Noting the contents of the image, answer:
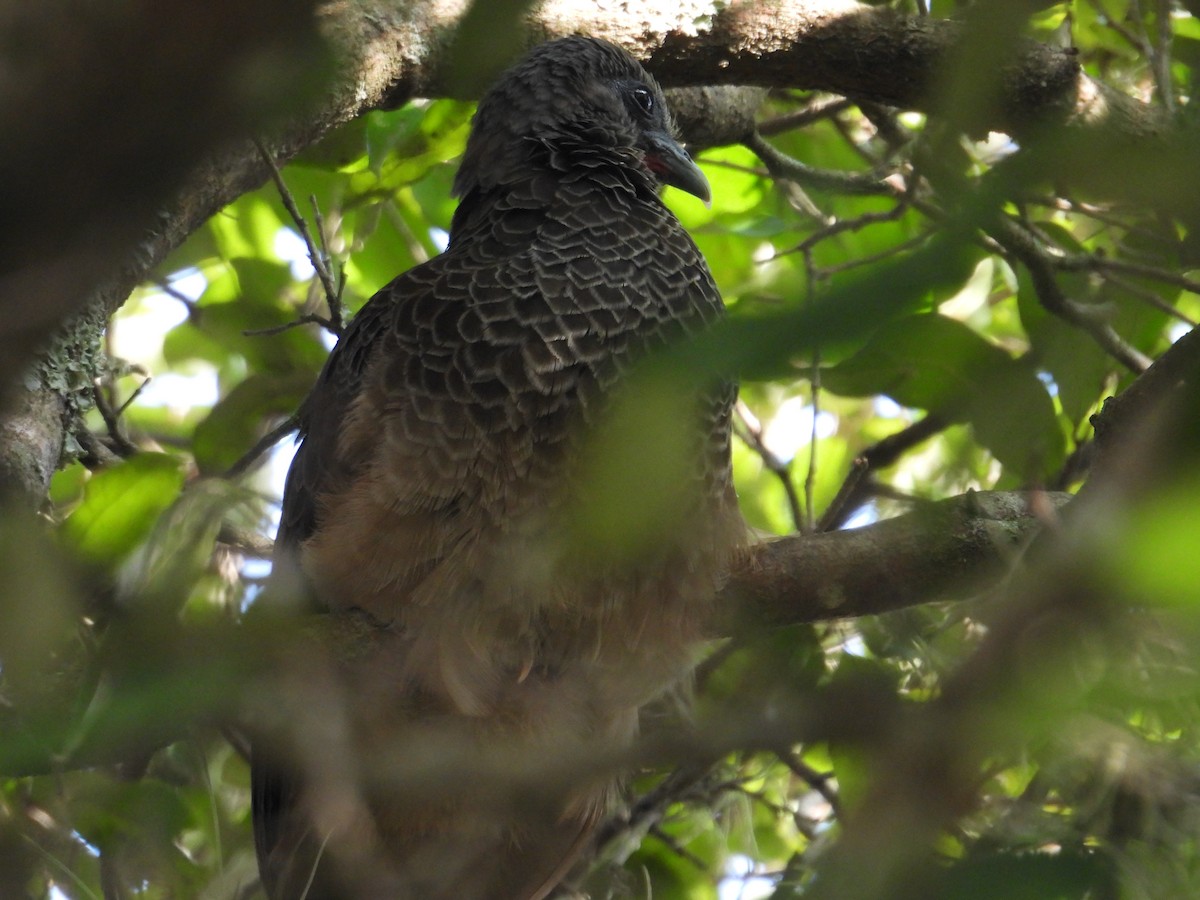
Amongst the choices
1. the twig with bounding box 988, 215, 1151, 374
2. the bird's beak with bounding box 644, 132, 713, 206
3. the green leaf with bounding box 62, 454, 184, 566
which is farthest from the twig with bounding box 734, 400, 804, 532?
the green leaf with bounding box 62, 454, 184, 566

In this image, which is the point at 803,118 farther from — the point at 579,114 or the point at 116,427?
the point at 116,427

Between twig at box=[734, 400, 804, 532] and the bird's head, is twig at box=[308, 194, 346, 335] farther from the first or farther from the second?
twig at box=[734, 400, 804, 532]

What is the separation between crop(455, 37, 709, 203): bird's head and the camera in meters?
3.30

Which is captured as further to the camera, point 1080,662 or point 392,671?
point 392,671

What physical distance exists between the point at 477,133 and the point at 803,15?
3.05 feet

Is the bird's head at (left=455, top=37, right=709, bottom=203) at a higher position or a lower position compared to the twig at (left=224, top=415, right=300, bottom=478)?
higher

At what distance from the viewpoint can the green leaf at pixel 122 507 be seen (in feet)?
4.57

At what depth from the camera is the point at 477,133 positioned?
341 cm

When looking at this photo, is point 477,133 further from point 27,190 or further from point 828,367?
point 27,190

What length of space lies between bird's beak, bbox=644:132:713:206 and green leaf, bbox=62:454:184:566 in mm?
2033

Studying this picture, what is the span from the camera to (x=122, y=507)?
146cm

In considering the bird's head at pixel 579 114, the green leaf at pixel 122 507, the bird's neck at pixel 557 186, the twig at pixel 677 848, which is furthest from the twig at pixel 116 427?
the twig at pixel 677 848

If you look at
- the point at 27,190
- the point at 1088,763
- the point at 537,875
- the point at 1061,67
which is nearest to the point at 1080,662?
the point at 27,190

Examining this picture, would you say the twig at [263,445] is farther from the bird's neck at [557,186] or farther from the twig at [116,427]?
the bird's neck at [557,186]
